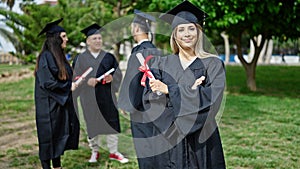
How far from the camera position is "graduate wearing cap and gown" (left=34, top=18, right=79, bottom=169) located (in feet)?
14.3

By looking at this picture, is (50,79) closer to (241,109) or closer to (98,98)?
(98,98)

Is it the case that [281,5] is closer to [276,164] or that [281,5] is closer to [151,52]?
[276,164]

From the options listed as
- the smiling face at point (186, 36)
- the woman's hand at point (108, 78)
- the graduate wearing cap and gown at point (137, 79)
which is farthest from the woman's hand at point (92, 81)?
the smiling face at point (186, 36)

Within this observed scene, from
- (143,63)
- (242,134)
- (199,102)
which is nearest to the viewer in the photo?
(199,102)

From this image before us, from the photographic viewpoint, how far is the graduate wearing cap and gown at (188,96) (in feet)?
8.93

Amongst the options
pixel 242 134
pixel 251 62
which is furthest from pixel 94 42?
pixel 251 62

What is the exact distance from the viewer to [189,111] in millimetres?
2713

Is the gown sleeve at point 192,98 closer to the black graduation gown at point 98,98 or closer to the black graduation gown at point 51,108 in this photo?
the black graduation gown at point 51,108

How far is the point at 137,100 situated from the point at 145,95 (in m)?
1.12

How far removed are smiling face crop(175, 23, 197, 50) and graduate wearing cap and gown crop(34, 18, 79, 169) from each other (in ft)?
6.27

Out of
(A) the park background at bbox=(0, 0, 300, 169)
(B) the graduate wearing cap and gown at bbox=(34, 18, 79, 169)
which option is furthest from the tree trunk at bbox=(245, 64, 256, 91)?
(B) the graduate wearing cap and gown at bbox=(34, 18, 79, 169)

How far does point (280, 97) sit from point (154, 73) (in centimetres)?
969

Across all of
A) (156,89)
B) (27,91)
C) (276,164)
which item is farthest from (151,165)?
(27,91)

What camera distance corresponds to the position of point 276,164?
509 cm
